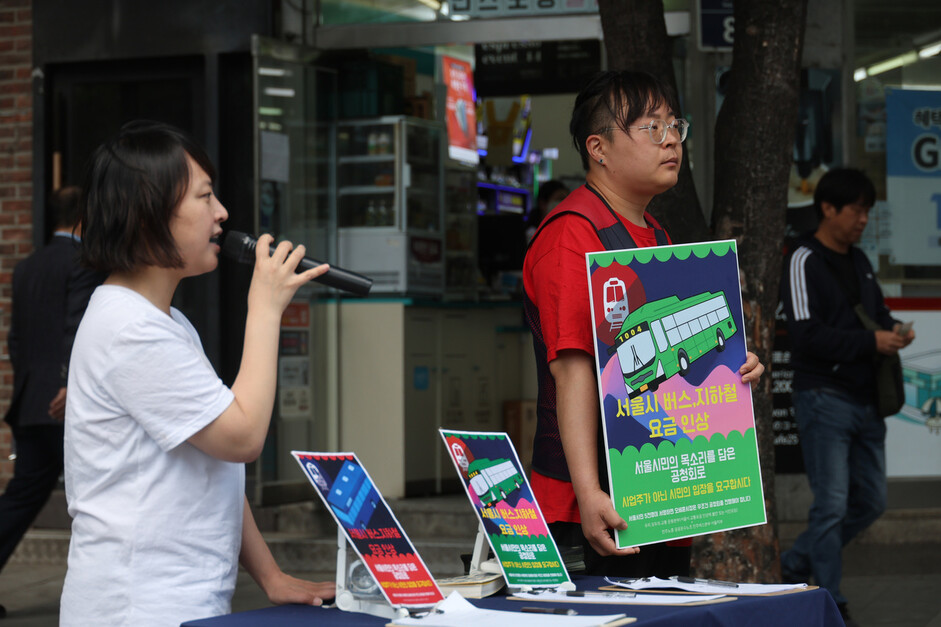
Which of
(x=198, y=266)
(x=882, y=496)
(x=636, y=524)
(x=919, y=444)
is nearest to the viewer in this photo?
(x=198, y=266)

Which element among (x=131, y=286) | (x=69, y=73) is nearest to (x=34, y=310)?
(x=69, y=73)

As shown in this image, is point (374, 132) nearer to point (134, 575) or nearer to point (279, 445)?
point (279, 445)

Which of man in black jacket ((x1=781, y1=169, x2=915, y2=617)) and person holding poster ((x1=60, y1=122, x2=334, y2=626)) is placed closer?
person holding poster ((x1=60, y1=122, x2=334, y2=626))

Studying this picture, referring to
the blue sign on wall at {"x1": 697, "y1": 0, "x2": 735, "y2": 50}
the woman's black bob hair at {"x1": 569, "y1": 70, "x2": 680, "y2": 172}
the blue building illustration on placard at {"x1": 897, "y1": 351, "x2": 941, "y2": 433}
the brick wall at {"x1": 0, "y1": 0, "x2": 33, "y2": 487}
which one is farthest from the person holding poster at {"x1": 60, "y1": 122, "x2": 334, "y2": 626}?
the brick wall at {"x1": 0, "y1": 0, "x2": 33, "y2": 487}

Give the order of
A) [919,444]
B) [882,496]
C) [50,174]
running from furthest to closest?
[50,174] < [919,444] < [882,496]

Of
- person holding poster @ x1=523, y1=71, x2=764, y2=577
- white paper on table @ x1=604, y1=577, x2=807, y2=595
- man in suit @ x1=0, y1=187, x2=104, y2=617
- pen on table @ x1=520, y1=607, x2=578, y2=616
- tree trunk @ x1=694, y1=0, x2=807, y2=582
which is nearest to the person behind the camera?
pen on table @ x1=520, y1=607, x2=578, y2=616

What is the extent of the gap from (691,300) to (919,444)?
526cm

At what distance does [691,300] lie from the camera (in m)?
2.75

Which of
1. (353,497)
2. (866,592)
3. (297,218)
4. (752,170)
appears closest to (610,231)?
(353,497)

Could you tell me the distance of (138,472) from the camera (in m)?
2.15

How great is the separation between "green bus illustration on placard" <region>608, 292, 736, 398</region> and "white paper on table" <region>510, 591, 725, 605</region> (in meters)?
0.45

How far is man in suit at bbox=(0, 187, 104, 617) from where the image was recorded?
5.82 metres

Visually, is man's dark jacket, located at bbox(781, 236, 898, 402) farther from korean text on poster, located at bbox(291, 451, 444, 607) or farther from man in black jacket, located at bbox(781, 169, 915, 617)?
korean text on poster, located at bbox(291, 451, 444, 607)

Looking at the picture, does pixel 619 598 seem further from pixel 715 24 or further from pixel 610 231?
pixel 715 24
